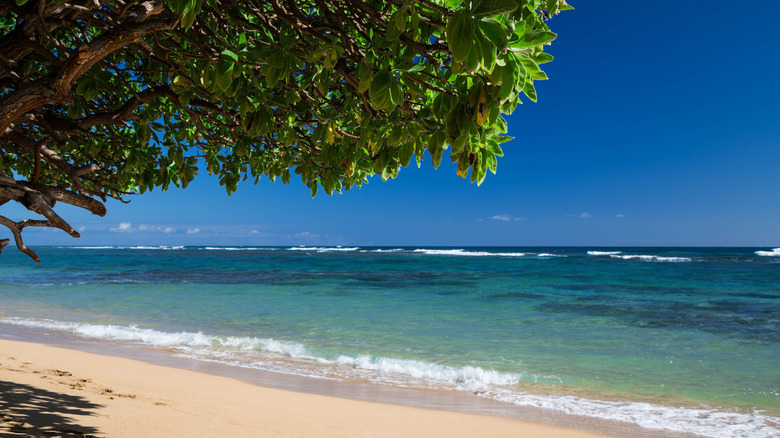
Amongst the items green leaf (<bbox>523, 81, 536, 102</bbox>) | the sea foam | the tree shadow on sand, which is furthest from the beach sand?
green leaf (<bbox>523, 81, 536, 102</bbox>)

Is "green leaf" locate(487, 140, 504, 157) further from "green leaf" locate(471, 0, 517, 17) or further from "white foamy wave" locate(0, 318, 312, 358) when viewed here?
"white foamy wave" locate(0, 318, 312, 358)

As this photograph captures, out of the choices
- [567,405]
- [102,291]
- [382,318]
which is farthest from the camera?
[102,291]

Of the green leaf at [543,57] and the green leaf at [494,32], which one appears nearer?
the green leaf at [494,32]

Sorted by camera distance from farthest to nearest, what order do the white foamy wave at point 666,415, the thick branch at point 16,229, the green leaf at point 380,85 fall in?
the white foamy wave at point 666,415 → the thick branch at point 16,229 → the green leaf at point 380,85

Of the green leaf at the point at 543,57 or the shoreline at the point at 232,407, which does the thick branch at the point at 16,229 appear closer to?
the shoreline at the point at 232,407

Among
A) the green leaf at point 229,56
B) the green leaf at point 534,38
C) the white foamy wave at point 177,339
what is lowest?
the white foamy wave at point 177,339

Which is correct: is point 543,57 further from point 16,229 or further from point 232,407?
point 232,407

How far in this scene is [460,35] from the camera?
59.3 inches

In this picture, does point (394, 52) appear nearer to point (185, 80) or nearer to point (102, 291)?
point (185, 80)

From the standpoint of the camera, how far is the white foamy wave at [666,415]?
5727mm

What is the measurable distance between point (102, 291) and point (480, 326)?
51.9ft

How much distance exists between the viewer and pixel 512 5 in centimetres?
136

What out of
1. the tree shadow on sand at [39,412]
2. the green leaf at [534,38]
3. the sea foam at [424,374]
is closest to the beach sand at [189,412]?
the tree shadow on sand at [39,412]

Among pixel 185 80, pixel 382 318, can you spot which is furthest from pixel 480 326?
pixel 185 80
